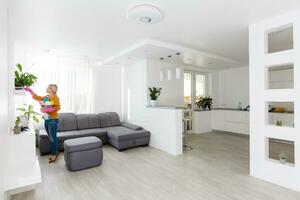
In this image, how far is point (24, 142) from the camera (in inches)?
97.3

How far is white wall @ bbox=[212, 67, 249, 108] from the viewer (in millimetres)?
6629

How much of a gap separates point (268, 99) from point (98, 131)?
3.99 metres

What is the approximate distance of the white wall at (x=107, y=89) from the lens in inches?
227

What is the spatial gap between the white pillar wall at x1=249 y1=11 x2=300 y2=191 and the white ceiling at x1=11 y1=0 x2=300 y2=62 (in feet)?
0.82

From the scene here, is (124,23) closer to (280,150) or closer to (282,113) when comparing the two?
(280,150)

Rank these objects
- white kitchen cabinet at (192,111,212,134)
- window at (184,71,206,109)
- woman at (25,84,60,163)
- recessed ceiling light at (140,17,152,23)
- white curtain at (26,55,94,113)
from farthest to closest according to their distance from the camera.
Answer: window at (184,71,206,109)
white kitchen cabinet at (192,111,212,134)
white curtain at (26,55,94,113)
woman at (25,84,60,163)
recessed ceiling light at (140,17,152,23)

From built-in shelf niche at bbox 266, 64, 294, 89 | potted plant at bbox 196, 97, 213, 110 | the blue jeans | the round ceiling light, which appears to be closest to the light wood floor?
the blue jeans

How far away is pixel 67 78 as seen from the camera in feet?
17.2

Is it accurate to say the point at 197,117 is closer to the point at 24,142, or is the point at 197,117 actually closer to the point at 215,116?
the point at 215,116

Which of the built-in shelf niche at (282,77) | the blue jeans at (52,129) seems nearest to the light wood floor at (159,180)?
the blue jeans at (52,129)

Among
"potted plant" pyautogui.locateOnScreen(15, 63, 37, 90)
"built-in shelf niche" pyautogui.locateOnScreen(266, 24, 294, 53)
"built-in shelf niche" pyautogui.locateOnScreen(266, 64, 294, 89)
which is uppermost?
"built-in shelf niche" pyautogui.locateOnScreen(266, 24, 294, 53)

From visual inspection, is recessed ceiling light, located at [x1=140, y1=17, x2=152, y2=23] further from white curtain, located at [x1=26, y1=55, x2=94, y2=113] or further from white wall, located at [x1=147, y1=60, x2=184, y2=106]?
white curtain, located at [x1=26, y1=55, x2=94, y2=113]

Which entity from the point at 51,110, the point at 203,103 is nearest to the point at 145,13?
the point at 51,110

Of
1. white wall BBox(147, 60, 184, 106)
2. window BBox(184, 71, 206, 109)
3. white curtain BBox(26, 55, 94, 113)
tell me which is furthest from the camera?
window BBox(184, 71, 206, 109)
